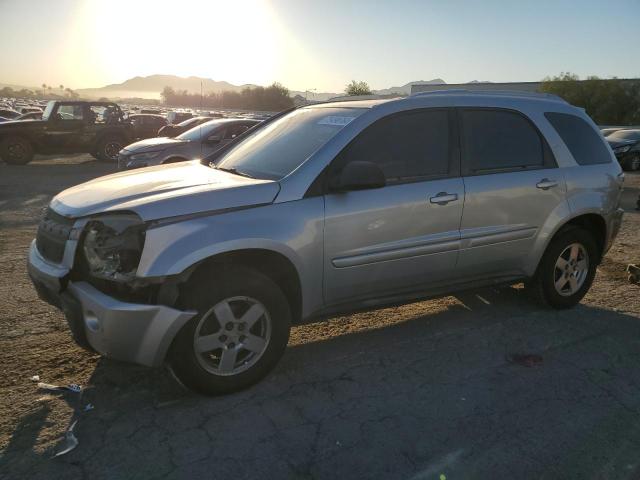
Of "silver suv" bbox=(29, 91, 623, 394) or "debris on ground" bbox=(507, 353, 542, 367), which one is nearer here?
"silver suv" bbox=(29, 91, 623, 394)

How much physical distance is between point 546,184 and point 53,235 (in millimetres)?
3648

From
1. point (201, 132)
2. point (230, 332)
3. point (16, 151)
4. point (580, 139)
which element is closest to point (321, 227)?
point (230, 332)

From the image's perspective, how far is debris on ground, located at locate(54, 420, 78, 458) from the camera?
266 cm

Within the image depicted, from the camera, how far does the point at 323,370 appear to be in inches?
142

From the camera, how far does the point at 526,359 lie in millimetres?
3854

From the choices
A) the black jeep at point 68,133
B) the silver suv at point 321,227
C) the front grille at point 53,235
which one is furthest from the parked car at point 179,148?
the front grille at point 53,235

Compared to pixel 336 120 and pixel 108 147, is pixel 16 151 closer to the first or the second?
pixel 108 147

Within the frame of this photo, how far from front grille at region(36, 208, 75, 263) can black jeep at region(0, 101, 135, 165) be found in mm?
14139

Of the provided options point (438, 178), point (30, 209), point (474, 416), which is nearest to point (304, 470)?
point (474, 416)

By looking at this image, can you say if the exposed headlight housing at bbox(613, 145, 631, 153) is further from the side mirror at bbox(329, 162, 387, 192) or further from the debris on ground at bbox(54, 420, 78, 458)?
the debris on ground at bbox(54, 420, 78, 458)

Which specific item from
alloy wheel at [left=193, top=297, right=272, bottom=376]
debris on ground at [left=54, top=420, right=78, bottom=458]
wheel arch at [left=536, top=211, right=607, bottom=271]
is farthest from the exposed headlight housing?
debris on ground at [left=54, top=420, right=78, bottom=458]

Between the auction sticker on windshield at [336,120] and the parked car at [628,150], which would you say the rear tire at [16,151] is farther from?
the parked car at [628,150]

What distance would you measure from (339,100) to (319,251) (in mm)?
1750

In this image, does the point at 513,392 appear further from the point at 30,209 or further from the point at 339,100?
the point at 30,209
